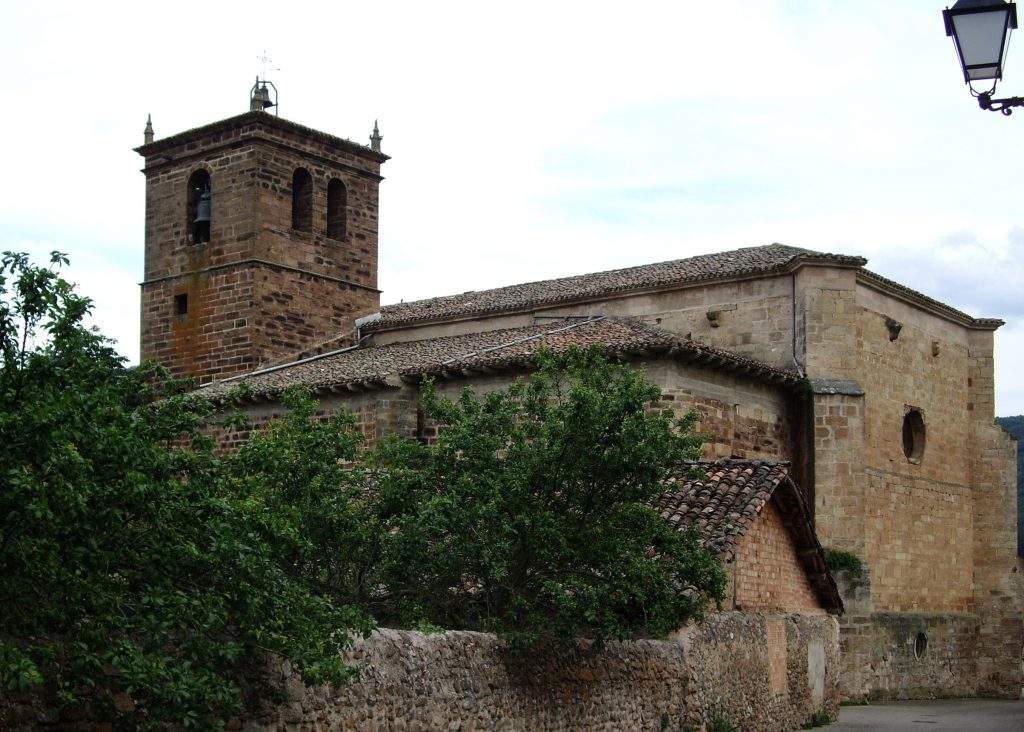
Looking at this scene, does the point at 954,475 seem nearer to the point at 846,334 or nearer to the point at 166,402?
the point at 846,334

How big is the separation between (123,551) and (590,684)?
5247 mm

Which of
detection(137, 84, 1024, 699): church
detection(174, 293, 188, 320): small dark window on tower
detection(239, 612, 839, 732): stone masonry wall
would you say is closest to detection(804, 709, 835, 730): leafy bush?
detection(239, 612, 839, 732): stone masonry wall

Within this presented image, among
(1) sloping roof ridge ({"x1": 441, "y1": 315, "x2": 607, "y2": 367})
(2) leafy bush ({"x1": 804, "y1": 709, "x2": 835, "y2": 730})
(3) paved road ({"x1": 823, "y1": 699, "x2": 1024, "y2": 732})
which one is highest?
(1) sloping roof ridge ({"x1": 441, "y1": 315, "x2": 607, "y2": 367})

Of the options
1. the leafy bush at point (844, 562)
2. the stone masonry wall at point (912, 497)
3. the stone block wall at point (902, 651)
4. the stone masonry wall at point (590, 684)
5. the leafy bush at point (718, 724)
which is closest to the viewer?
the stone masonry wall at point (590, 684)

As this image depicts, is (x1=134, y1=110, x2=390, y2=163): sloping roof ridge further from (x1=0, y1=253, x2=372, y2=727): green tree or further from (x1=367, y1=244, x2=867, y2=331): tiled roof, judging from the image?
(x1=0, y1=253, x2=372, y2=727): green tree

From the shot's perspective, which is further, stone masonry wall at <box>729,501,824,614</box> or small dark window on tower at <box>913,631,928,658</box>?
small dark window on tower at <box>913,631,928,658</box>

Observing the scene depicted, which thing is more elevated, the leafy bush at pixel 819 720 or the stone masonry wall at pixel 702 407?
the stone masonry wall at pixel 702 407

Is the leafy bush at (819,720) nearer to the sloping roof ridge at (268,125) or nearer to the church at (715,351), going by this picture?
the church at (715,351)

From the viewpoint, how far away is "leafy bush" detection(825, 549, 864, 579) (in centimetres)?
2209

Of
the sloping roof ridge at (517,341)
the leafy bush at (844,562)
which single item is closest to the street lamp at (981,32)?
the sloping roof ridge at (517,341)

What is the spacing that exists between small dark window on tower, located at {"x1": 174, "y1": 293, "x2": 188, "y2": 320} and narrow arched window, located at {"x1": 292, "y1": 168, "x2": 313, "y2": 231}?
2727mm

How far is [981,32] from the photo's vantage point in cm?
765

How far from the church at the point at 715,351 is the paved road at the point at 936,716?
94 cm

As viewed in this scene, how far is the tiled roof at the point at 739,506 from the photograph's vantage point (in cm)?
1392
